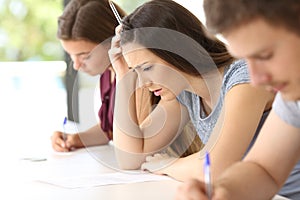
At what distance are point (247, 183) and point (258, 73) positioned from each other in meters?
0.34

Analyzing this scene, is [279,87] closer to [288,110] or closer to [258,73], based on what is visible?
[258,73]

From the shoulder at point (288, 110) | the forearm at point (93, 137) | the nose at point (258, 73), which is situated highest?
the nose at point (258, 73)

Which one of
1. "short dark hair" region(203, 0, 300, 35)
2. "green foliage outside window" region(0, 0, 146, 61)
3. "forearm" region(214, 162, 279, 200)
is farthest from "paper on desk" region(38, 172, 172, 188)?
"green foliage outside window" region(0, 0, 146, 61)

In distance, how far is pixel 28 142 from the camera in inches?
102

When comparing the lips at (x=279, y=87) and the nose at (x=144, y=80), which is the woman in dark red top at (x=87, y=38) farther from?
the lips at (x=279, y=87)

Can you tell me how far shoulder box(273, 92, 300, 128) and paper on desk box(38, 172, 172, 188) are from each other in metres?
0.47

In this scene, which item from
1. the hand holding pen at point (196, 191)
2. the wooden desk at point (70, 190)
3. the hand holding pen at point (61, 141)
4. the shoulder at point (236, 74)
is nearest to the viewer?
the hand holding pen at point (196, 191)

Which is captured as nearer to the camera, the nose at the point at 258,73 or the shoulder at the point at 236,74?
the nose at the point at 258,73

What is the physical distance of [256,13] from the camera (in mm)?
987

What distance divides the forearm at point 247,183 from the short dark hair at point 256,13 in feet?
1.14

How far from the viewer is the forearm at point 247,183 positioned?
1226 mm

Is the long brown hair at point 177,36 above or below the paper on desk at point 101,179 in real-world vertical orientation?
above

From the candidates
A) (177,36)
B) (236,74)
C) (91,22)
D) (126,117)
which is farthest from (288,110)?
(91,22)

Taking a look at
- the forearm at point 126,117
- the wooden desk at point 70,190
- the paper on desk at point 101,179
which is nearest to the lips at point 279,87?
the wooden desk at point 70,190
